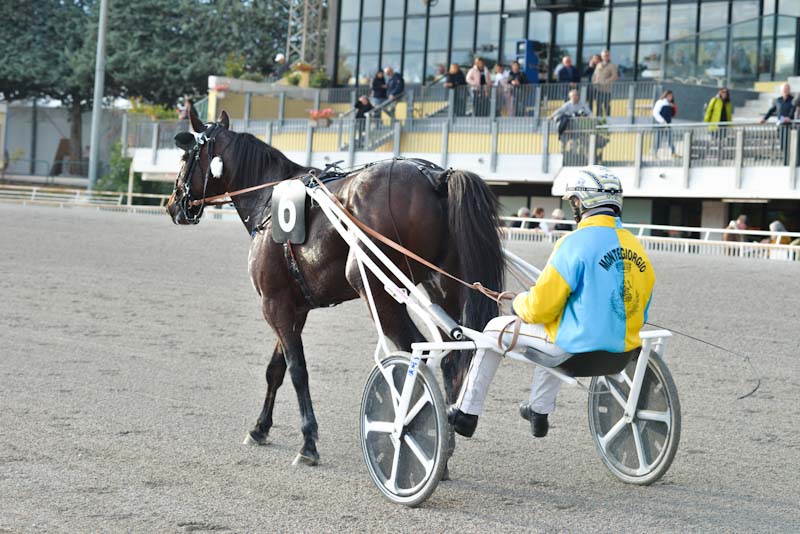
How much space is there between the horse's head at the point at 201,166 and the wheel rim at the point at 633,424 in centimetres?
296

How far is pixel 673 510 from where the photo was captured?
5.41 meters

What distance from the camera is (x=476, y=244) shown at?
6.02 m

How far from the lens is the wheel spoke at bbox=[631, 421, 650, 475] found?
5.76 m

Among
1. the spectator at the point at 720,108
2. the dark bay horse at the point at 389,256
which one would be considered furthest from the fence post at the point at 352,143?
the dark bay horse at the point at 389,256

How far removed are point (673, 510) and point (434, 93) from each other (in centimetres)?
2607

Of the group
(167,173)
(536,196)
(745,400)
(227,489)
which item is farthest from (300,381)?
(167,173)

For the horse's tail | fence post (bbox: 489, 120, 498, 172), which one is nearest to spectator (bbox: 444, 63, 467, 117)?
Answer: fence post (bbox: 489, 120, 498, 172)

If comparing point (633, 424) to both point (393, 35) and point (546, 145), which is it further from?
point (393, 35)

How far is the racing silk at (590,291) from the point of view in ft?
17.0

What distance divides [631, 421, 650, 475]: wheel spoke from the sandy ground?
11 cm

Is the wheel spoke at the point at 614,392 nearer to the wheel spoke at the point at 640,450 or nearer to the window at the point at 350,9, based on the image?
the wheel spoke at the point at 640,450

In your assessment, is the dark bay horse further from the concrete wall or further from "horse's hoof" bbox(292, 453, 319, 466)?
the concrete wall

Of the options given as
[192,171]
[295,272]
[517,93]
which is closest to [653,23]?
[517,93]

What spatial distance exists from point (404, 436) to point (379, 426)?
19cm
